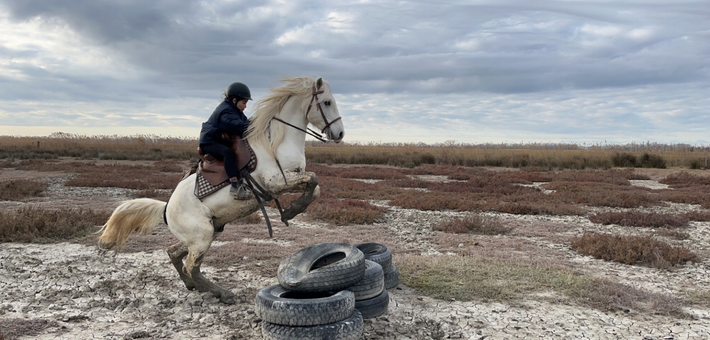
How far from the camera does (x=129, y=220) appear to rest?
6516 mm

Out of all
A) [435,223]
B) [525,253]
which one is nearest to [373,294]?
[525,253]

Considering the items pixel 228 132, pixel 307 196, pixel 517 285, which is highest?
pixel 228 132

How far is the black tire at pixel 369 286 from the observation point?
568 cm

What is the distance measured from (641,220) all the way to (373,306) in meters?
10.7

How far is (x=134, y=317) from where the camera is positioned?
5.91 metres

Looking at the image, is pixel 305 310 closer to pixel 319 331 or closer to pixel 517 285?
pixel 319 331

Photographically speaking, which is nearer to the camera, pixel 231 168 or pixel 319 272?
pixel 319 272

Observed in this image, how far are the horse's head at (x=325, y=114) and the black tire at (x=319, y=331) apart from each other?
2253 mm

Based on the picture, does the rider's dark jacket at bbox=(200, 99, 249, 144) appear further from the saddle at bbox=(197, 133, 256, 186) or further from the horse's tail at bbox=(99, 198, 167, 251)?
the horse's tail at bbox=(99, 198, 167, 251)

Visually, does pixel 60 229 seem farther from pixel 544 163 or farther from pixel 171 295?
pixel 544 163

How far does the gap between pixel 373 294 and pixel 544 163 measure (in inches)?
1422

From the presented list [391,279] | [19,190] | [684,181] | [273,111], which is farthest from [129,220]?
[684,181]

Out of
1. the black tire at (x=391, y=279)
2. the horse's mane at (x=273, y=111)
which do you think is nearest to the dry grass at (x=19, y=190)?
the horse's mane at (x=273, y=111)

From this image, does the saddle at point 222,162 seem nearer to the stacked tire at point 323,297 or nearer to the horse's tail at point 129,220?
the horse's tail at point 129,220
